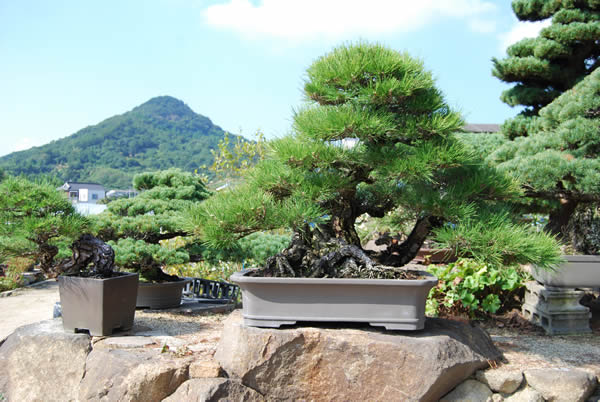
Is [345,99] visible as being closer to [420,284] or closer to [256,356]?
[420,284]

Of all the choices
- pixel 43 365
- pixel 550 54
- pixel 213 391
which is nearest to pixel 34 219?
pixel 43 365

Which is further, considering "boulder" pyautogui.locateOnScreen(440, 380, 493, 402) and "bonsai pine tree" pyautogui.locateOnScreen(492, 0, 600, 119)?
"bonsai pine tree" pyautogui.locateOnScreen(492, 0, 600, 119)

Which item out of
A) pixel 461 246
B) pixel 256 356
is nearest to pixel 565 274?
pixel 461 246

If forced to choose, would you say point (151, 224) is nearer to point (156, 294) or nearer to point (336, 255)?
point (156, 294)

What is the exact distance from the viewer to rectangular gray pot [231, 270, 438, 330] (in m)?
1.88

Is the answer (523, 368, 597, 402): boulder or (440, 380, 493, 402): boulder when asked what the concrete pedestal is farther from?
(440, 380, 493, 402): boulder

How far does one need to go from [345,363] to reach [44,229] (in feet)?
5.48

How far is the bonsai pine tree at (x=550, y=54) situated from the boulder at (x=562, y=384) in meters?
2.48

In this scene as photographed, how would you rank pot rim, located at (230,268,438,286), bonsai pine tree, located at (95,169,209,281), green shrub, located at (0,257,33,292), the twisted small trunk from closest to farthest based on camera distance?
pot rim, located at (230,268,438,286) < bonsai pine tree, located at (95,169,209,281) < the twisted small trunk < green shrub, located at (0,257,33,292)

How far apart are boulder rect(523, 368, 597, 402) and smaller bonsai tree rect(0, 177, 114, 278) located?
2.19 m

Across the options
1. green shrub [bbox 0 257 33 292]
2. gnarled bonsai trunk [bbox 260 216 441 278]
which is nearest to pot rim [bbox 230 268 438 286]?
gnarled bonsai trunk [bbox 260 216 441 278]

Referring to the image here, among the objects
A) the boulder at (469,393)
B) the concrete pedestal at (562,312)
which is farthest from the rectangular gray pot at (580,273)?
the boulder at (469,393)

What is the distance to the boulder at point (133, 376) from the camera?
1.93 metres

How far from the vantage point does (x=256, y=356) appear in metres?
1.95
